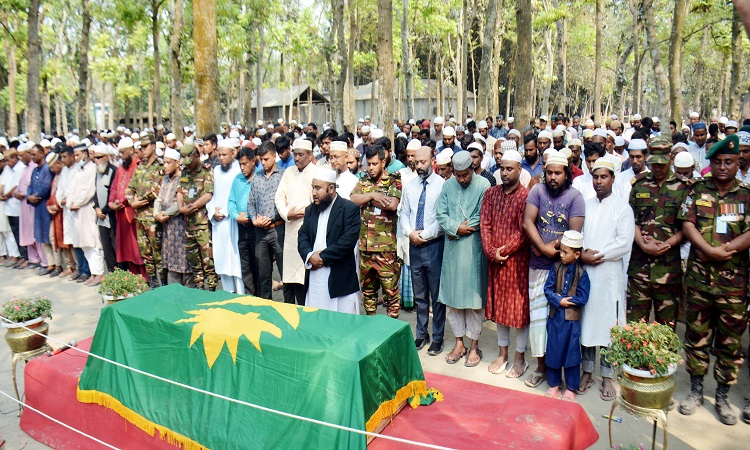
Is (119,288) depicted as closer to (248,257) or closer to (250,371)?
(248,257)

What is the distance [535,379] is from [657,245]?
5.05ft

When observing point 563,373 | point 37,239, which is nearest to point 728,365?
point 563,373

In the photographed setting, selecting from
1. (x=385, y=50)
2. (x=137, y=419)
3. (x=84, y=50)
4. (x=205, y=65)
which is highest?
(x=84, y=50)

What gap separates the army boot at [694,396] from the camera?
4.44m

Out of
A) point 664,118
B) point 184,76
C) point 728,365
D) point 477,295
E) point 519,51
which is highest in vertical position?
point 184,76

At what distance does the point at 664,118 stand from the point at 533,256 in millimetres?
8777

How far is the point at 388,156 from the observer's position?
6855 millimetres

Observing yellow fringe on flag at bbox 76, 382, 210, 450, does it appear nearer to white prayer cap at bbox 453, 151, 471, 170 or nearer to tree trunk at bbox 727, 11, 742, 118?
white prayer cap at bbox 453, 151, 471, 170

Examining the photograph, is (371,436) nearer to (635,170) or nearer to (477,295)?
(477,295)

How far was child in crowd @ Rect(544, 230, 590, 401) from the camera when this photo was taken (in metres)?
4.51

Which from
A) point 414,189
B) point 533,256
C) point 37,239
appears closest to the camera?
point 533,256

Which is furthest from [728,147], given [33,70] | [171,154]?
[33,70]

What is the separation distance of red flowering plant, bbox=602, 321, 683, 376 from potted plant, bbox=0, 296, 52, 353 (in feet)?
14.8

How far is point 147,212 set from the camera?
743 cm
